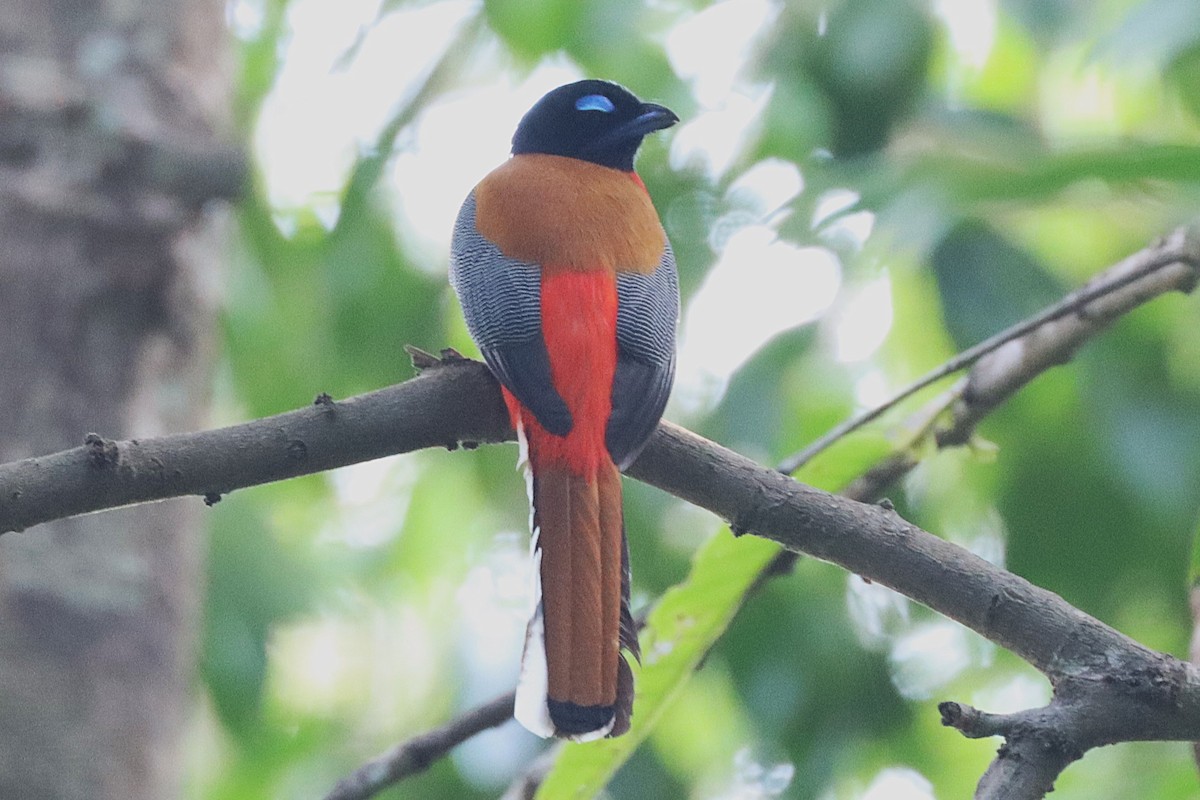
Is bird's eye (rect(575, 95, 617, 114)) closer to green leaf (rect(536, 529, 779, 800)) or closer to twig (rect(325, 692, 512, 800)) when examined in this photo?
green leaf (rect(536, 529, 779, 800))

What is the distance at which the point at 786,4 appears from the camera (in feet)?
16.1

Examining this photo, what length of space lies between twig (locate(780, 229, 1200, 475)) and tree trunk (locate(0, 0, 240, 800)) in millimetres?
2101

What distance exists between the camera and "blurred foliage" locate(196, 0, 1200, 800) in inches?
157

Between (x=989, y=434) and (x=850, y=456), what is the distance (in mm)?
1425

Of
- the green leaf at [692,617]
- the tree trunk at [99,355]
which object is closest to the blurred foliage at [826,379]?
the green leaf at [692,617]

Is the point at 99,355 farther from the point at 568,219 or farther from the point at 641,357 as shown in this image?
the point at 641,357

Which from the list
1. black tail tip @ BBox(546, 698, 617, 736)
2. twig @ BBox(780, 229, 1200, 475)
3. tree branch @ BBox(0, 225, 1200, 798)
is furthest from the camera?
twig @ BBox(780, 229, 1200, 475)

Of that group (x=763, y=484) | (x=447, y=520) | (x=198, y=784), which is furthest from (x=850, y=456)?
(x=198, y=784)

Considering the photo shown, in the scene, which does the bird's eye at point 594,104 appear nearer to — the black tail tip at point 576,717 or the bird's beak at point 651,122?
the bird's beak at point 651,122

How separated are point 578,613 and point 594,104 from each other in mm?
2217

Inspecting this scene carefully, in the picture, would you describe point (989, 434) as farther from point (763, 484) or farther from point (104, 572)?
point (104, 572)

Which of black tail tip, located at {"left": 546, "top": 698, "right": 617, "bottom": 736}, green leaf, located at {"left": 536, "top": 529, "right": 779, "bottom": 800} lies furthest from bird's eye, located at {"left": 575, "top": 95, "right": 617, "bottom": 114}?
black tail tip, located at {"left": 546, "top": 698, "right": 617, "bottom": 736}

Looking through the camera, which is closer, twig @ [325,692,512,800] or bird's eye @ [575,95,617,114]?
twig @ [325,692,512,800]

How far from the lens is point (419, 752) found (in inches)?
110
